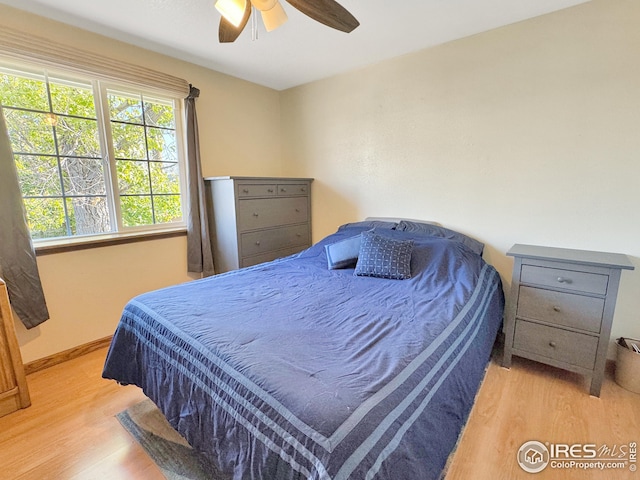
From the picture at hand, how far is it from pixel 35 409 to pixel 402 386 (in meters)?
2.14

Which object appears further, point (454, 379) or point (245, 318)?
point (245, 318)

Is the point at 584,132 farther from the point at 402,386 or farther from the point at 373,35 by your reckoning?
the point at 402,386

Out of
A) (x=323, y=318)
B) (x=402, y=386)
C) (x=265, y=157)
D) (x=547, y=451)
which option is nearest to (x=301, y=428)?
(x=402, y=386)

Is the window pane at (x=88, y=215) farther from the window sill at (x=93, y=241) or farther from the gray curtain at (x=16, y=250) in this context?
the gray curtain at (x=16, y=250)

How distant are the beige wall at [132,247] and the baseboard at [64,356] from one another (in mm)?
32

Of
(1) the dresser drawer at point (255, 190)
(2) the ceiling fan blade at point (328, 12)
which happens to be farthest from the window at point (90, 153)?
(2) the ceiling fan blade at point (328, 12)

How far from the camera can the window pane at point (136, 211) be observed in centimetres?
251

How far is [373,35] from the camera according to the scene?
2223 mm

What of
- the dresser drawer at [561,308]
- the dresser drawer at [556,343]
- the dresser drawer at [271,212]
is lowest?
the dresser drawer at [556,343]

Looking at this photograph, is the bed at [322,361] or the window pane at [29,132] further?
the window pane at [29,132]

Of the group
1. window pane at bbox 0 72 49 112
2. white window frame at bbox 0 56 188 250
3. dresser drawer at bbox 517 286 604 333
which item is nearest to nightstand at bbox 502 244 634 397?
dresser drawer at bbox 517 286 604 333

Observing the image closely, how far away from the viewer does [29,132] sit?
2.04 m

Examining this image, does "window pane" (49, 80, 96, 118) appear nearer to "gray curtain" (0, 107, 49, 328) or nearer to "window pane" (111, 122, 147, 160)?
"window pane" (111, 122, 147, 160)

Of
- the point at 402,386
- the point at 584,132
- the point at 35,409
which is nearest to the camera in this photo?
the point at 402,386
